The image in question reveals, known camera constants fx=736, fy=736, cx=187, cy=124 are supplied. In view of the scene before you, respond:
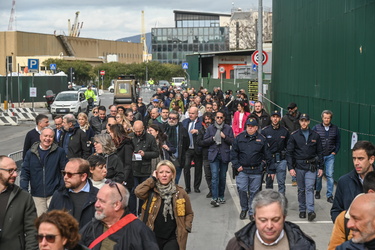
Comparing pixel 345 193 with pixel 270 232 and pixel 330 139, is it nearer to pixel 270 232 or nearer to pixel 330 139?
pixel 270 232

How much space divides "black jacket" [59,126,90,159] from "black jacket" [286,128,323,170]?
3544 millimetres

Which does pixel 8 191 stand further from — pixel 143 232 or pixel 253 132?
pixel 253 132

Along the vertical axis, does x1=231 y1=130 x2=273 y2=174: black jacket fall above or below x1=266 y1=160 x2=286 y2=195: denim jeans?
above

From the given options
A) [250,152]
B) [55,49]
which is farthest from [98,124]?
[55,49]

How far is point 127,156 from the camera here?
35.4 ft

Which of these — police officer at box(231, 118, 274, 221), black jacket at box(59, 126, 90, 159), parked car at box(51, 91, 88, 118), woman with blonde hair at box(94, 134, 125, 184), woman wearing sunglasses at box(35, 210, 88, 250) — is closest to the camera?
woman wearing sunglasses at box(35, 210, 88, 250)

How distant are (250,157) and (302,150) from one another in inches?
40.2

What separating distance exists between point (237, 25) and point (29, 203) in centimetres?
9928

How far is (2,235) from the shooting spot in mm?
6930

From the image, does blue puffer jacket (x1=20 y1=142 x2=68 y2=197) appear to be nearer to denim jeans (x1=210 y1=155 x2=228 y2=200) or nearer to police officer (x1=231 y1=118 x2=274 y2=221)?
police officer (x1=231 y1=118 x2=274 y2=221)

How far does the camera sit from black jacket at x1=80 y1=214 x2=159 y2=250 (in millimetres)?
5672

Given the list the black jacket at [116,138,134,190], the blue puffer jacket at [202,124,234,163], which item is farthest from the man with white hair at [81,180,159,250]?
the blue puffer jacket at [202,124,234,163]

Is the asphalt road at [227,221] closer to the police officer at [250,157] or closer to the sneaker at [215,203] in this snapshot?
the sneaker at [215,203]

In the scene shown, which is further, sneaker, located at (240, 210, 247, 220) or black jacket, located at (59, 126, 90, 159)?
sneaker, located at (240, 210, 247, 220)
